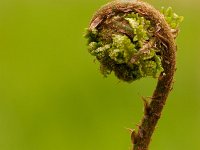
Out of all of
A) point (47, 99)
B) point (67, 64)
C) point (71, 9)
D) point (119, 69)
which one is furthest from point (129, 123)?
point (119, 69)

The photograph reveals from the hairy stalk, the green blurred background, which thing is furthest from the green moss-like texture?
the green blurred background

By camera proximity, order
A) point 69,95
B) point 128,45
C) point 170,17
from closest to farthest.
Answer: point 128,45, point 170,17, point 69,95

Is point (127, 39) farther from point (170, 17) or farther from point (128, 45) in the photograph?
point (170, 17)

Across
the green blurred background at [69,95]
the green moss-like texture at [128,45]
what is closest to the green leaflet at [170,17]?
the green moss-like texture at [128,45]

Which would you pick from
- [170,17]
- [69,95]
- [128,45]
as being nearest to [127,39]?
[128,45]

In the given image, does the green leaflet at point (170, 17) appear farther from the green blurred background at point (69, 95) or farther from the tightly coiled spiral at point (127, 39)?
the green blurred background at point (69, 95)

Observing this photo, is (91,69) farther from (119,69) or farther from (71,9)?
(119,69)

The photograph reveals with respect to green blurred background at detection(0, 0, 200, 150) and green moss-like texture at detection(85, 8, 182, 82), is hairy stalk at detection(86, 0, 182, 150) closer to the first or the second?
green moss-like texture at detection(85, 8, 182, 82)
